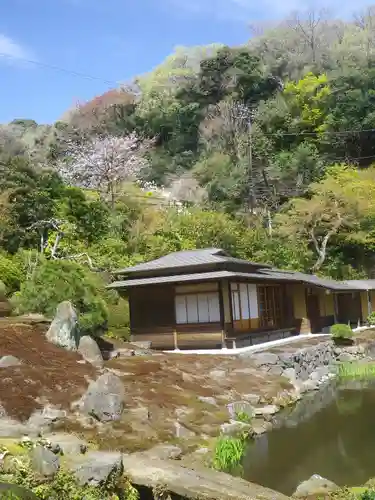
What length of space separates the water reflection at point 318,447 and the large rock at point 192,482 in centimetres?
97

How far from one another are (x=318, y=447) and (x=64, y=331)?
6940 millimetres

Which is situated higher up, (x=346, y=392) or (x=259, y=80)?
(x=259, y=80)

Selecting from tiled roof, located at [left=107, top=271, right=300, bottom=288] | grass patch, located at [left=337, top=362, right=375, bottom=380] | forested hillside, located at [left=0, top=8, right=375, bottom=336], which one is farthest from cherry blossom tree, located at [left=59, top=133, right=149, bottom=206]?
grass patch, located at [left=337, top=362, right=375, bottom=380]

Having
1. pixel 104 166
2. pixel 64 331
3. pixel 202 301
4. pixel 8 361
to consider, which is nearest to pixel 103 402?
pixel 8 361

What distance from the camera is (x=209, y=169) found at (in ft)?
127

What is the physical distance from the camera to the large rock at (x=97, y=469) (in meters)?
5.70

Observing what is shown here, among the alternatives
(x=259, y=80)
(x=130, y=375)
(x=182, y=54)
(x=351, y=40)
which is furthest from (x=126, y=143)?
(x=130, y=375)

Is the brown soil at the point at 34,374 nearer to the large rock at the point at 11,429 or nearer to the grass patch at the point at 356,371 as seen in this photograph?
the large rock at the point at 11,429

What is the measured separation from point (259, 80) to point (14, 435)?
3847 centimetres

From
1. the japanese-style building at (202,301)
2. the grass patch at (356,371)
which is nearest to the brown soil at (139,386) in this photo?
the japanese-style building at (202,301)

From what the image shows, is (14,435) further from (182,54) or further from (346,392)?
(182,54)

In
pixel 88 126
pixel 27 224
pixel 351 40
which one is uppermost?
pixel 351 40

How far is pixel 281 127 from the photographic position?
1503 inches

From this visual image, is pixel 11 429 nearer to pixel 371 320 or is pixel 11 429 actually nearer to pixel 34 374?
pixel 34 374
